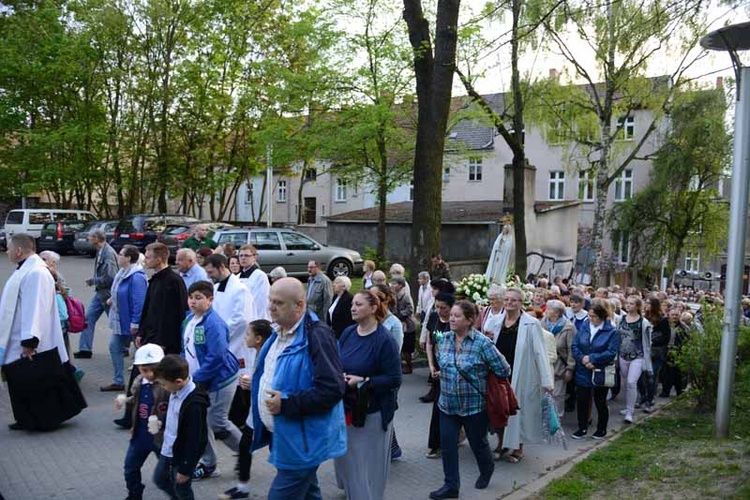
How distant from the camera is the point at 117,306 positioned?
321 inches

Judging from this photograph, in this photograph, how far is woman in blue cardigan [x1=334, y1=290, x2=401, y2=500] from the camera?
4.74 m

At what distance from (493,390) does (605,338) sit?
2608mm

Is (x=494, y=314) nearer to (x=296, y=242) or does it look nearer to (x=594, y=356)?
(x=594, y=356)

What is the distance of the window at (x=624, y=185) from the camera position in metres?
42.3

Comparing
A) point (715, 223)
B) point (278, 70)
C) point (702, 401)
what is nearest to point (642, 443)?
point (702, 401)

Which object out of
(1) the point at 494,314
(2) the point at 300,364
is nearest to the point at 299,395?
(2) the point at 300,364

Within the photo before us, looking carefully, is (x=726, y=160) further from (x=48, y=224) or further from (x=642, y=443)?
(x=48, y=224)

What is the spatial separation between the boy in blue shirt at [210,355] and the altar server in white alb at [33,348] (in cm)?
189

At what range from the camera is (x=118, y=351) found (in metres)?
8.54

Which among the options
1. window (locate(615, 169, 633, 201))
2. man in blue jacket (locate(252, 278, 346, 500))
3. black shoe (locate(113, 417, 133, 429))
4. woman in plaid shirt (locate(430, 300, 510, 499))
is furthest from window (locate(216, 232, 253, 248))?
window (locate(615, 169, 633, 201))

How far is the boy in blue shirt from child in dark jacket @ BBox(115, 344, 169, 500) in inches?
19.1

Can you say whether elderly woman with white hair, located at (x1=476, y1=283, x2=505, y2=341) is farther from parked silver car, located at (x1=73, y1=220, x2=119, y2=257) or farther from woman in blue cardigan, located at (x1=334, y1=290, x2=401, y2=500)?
parked silver car, located at (x1=73, y1=220, x2=119, y2=257)

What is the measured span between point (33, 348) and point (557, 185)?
4098 centimetres

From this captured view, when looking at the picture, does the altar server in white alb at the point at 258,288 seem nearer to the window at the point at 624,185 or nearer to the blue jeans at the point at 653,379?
the blue jeans at the point at 653,379
